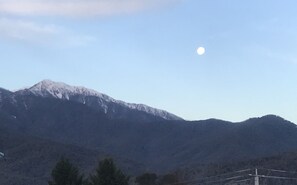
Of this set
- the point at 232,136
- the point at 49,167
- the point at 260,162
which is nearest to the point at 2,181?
the point at 49,167

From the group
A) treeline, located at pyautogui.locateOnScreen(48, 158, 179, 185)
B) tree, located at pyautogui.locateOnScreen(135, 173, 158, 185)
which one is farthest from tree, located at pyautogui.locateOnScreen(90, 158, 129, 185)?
tree, located at pyautogui.locateOnScreen(135, 173, 158, 185)

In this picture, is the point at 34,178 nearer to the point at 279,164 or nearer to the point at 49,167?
the point at 49,167

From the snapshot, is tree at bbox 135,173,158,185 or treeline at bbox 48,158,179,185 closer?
treeline at bbox 48,158,179,185

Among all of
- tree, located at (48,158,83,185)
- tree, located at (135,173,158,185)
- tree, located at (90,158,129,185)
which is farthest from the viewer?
tree, located at (135,173,158,185)

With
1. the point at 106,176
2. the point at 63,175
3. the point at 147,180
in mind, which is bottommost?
the point at 106,176

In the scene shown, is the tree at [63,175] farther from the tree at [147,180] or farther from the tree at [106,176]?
the tree at [147,180]

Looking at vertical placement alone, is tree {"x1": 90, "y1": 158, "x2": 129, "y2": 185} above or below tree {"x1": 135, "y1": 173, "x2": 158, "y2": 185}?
below

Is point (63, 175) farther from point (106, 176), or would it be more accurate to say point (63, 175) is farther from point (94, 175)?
point (106, 176)

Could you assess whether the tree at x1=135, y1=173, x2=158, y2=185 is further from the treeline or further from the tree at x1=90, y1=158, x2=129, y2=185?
the tree at x1=90, y1=158, x2=129, y2=185

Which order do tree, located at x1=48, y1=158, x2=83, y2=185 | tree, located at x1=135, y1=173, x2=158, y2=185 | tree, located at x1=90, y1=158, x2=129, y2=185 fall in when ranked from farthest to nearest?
tree, located at x1=135, y1=173, x2=158, y2=185 → tree, located at x1=48, y1=158, x2=83, y2=185 → tree, located at x1=90, y1=158, x2=129, y2=185

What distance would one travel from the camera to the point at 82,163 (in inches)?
5030

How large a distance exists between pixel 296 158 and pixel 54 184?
2048 inches

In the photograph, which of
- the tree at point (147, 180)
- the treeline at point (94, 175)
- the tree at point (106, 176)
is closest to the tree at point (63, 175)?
the treeline at point (94, 175)

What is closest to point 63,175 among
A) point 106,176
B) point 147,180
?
point 106,176
